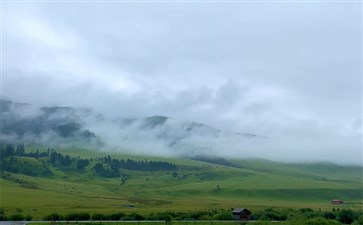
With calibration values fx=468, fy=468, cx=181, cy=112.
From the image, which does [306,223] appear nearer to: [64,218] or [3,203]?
[64,218]

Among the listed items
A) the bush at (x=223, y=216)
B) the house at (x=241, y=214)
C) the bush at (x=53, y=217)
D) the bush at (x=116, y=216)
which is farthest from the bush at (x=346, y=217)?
the bush at (x=53, y=217)

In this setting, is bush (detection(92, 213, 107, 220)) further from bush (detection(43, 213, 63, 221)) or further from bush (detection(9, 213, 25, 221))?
bush (detection(9, 213, 25, 221))

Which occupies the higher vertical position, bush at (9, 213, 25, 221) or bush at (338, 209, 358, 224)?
bush at (338, 209, 358, 224)

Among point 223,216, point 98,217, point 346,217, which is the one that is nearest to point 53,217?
point 98,217

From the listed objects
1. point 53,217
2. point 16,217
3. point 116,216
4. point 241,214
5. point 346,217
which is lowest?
point 16,217

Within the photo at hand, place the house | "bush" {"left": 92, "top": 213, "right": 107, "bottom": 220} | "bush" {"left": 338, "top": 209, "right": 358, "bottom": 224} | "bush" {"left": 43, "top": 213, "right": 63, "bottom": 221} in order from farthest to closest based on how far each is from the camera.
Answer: "bush" {"left": 338, "top": 209, "right": 358, "bottom": 224}
the house
"bush" {"left": 92, "top": 213, "right": 107, "bottom": 220}
"bush" {"left": 43, "top": 213, "right": 63, "bottom": 221}

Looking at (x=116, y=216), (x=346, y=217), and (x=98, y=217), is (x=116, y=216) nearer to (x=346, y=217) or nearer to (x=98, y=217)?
(x=98, y=217)

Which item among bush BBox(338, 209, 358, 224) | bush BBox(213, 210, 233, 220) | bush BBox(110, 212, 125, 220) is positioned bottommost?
bush BBox(110, 212, 125, 220)

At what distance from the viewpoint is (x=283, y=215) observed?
119500mm

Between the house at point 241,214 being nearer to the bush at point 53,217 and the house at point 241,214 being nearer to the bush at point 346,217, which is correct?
the bush at point 346,217

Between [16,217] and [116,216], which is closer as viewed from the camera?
[16,217]

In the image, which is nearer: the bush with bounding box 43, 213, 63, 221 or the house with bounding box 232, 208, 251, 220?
the bush with bounding box 43, 213, 63, 221

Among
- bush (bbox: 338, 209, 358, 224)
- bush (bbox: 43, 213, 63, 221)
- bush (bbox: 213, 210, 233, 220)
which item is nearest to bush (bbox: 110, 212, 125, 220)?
bush (bbox: 43, 213, 63, 221)

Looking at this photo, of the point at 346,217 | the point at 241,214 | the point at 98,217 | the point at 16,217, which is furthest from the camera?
the point at 346,217
